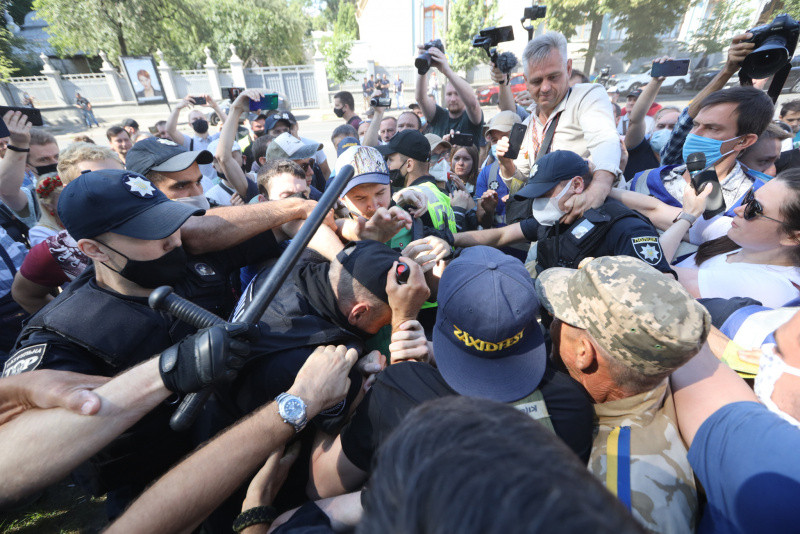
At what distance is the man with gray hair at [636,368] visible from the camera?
119 cm

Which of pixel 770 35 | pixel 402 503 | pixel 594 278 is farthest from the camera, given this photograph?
pixel 770 35

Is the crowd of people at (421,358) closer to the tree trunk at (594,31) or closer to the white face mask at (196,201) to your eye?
the white face mask at (196,201)

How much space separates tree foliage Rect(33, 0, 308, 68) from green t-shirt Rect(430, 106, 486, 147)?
110ft

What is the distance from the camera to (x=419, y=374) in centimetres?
150

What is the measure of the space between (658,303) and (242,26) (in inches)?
1556

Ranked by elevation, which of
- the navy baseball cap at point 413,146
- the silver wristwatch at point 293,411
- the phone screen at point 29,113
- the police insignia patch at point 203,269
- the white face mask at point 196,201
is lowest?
the silver wristwatch at point 293,411

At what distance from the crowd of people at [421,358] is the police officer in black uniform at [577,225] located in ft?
0.06

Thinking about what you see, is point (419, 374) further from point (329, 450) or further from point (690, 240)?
point (690, 240)

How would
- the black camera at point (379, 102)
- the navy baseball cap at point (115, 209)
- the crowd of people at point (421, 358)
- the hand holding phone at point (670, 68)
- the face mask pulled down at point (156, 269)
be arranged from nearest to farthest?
the crowd of people at point (421, 358), the navy baseball cap at point (115, 209), the face mask pulled down at point (156, 269), the hand holding phone at point (670, 68), the black camera at point (379, 102)

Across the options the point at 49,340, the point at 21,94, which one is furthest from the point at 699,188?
the point at 21,94

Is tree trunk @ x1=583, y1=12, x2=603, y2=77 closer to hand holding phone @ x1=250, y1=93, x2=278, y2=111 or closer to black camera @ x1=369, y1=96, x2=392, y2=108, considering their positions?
black camera @ x1=369, y1=96, x2=392, y2=108

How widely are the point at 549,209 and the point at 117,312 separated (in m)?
2.70

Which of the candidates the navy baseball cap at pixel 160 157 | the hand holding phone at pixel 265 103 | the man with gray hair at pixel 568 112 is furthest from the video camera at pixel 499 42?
the navy baseball cap at pixel 160 157

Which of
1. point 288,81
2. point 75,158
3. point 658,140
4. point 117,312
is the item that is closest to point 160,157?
point 75,158
